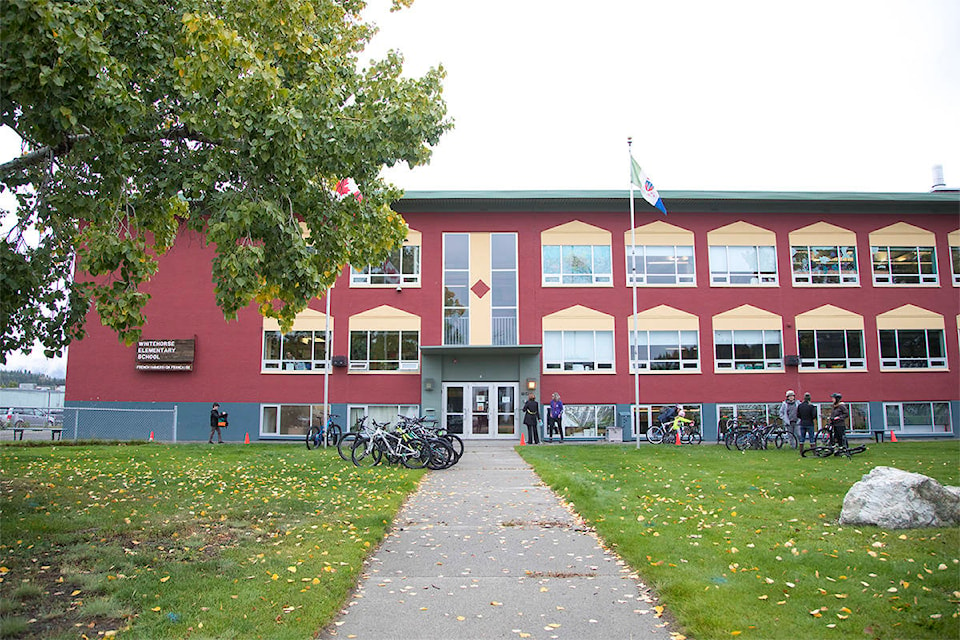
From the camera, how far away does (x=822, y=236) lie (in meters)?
29.7

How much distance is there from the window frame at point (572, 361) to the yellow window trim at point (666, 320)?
1.49 meters

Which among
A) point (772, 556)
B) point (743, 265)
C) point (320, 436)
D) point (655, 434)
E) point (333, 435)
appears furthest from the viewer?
point (743, 265)

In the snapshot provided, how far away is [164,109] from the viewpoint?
29.1 ft

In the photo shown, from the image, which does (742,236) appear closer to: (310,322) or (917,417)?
(917,417)


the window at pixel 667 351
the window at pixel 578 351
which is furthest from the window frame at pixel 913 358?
the window at pixel 578 351

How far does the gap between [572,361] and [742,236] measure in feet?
30.0

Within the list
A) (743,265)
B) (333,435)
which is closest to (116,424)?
(333,435)

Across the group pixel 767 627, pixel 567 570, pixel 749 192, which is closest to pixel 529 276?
pixel 749 192

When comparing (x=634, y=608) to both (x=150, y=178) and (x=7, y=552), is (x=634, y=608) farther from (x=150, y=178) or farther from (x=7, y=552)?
(x=150, y=178)

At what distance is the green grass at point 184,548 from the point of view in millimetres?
4973

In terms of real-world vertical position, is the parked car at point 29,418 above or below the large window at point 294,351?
below

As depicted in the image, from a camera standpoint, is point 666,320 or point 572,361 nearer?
point 572,361

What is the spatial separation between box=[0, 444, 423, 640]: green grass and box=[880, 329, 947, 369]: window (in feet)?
79.4

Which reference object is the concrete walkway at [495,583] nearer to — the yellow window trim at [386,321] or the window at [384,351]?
the window at [384,351]
